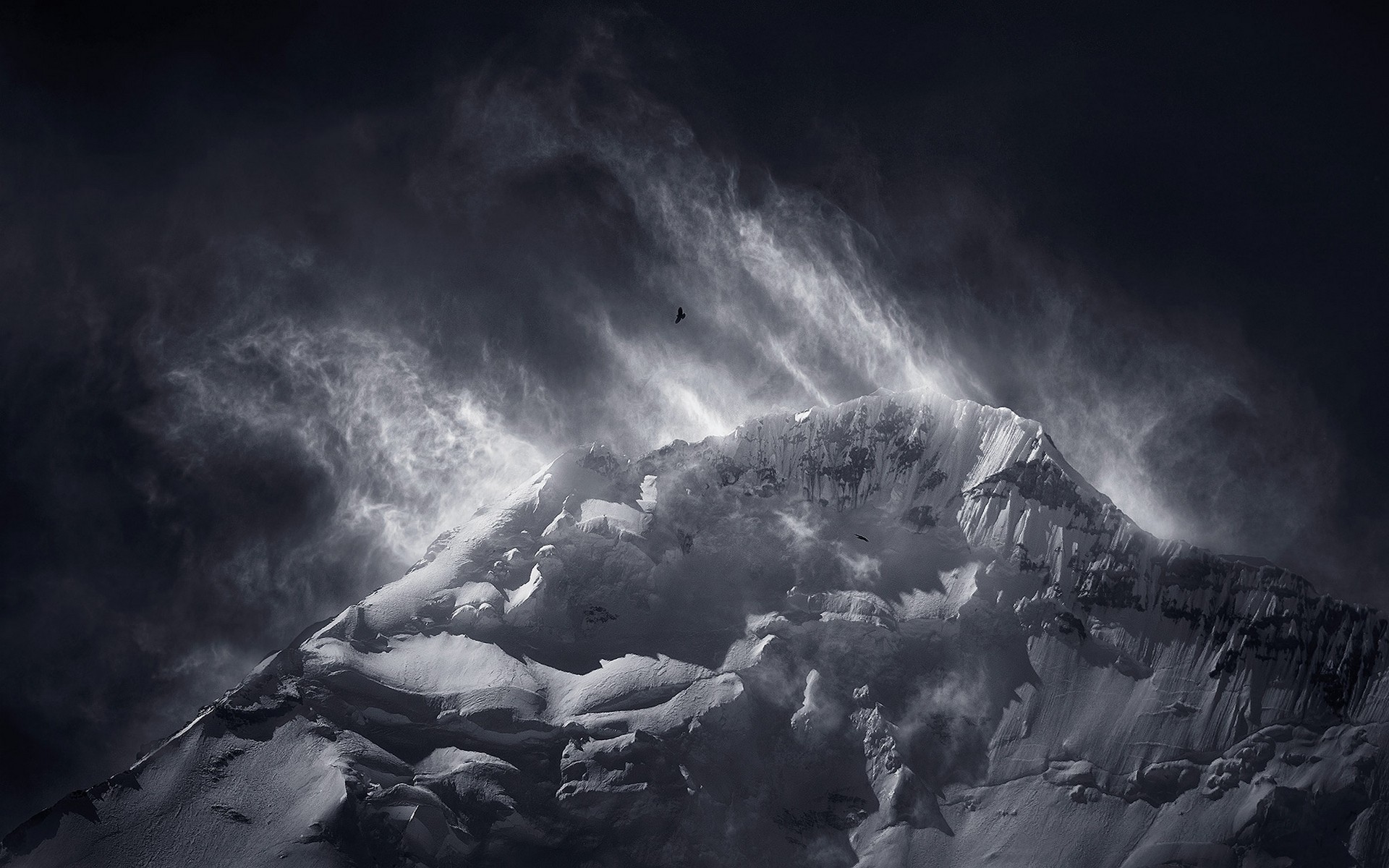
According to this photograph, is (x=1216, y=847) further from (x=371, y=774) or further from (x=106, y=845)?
(x=106, y=845)

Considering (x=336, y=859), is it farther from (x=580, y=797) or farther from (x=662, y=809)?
(x=662, y=809)

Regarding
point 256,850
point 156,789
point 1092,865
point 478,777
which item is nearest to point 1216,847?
point 1092,865

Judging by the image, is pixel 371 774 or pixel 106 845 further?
pixel 371 774

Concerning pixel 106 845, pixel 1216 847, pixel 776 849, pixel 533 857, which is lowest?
pixel 106 845

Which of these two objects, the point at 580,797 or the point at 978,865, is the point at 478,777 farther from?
the point at 978,865

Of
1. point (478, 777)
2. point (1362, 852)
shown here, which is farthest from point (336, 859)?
point (1362, 852)

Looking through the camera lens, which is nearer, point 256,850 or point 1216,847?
point 256,850

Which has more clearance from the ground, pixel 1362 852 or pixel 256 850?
pixel 1362 852

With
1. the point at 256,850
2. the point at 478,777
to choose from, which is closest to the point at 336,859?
the point at 256,850

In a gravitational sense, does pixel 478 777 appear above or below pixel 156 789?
above
